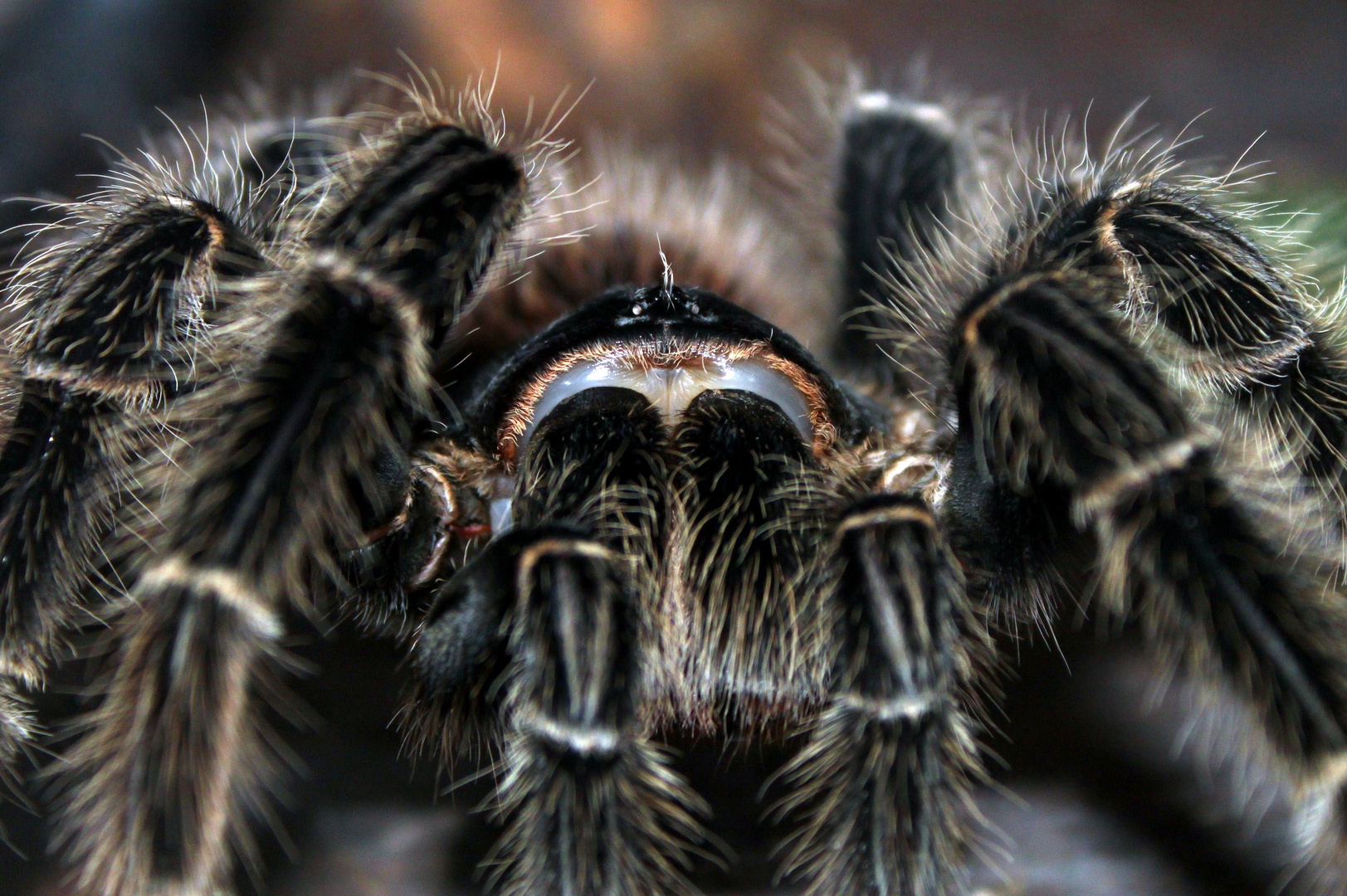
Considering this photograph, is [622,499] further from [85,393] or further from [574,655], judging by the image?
[85,393]

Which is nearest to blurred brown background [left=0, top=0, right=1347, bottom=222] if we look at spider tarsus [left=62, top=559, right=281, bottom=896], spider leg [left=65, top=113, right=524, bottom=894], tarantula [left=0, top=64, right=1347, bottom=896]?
tarantula [left=0, top=64, right=1347, bottom=896]

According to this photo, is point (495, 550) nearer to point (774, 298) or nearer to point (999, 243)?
point (999, 243)

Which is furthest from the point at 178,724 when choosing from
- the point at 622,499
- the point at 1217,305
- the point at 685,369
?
the point at 1217,305

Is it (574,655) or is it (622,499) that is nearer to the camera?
(574,655)

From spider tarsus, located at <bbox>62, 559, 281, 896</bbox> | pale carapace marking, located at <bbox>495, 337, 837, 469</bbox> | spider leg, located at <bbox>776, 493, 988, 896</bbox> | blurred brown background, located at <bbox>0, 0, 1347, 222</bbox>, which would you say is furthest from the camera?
blurred brown background, located at <bbox>0, 0, 1347, 222</bbox>

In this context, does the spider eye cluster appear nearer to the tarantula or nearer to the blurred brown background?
the tarantula

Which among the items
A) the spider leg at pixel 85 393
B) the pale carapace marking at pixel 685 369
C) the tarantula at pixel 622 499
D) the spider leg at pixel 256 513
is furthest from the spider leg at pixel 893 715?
the spider leg at pixel 85 393

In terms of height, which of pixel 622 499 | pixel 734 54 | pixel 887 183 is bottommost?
pixel 622 499
